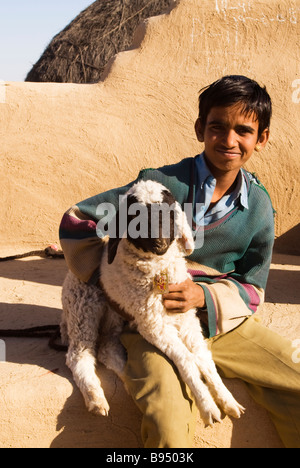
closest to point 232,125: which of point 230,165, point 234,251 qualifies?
point 230,165

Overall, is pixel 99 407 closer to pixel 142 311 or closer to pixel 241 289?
pixel 142 311

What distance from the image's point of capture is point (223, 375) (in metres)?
2.36

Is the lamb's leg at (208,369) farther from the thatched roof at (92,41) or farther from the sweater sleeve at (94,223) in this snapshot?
the thatched roof at (92,41)

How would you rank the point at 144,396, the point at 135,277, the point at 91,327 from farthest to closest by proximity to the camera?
the point at 91,327 → the point at 135,277 → the point at 144,396

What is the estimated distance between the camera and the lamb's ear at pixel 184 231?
7.34 ft

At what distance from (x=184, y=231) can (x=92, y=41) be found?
24.9ft

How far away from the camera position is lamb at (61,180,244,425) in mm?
2129

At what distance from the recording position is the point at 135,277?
228 centimetres

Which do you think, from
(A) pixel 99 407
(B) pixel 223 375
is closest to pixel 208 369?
(B) pixel 223 375

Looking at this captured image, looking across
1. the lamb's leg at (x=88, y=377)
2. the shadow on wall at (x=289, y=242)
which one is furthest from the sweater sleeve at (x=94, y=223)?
the shadow on wall at (x=289, y=242)

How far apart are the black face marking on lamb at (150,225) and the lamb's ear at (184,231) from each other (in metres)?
0.04

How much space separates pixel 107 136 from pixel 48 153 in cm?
60

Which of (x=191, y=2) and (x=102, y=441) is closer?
(x=102, y=441)

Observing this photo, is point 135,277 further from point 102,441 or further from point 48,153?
point 48,153
